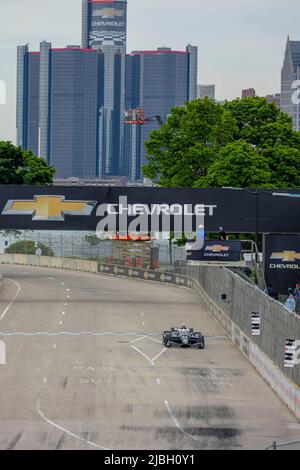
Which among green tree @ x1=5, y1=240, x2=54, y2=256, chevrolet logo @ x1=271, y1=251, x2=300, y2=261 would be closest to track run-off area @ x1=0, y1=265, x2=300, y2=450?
chevrolet logo @ x1=271, y1=251, x2=300, y2=261

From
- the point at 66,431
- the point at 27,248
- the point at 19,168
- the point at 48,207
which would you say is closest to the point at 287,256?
the point at 48,207

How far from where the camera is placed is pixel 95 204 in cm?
7556

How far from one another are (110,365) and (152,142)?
73484mm

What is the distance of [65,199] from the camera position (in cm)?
7538

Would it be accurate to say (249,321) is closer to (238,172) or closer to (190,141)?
(238,172)

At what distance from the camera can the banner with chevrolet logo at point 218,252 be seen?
67.6 metres

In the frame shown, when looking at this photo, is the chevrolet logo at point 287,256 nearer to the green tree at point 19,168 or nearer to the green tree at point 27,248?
the green tree at point 27,248

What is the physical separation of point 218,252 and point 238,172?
40.1 m

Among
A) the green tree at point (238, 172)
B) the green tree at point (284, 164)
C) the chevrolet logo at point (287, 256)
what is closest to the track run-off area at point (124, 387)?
the chevrolet logo at point (287, 256)

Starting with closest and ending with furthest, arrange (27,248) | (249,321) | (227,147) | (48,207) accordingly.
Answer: (249,321), (48,207), (227,147), (27,248)

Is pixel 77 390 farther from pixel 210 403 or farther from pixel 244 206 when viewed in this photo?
pixel 244 206

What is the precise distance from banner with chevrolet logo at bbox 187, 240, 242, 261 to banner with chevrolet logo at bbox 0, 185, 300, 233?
7.53 m

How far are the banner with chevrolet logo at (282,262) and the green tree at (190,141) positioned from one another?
39.1 m

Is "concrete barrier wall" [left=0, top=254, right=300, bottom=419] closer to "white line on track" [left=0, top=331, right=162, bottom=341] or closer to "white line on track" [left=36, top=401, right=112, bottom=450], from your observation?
"white line on track" [left=0, top=331, right=162, bottom=341]
